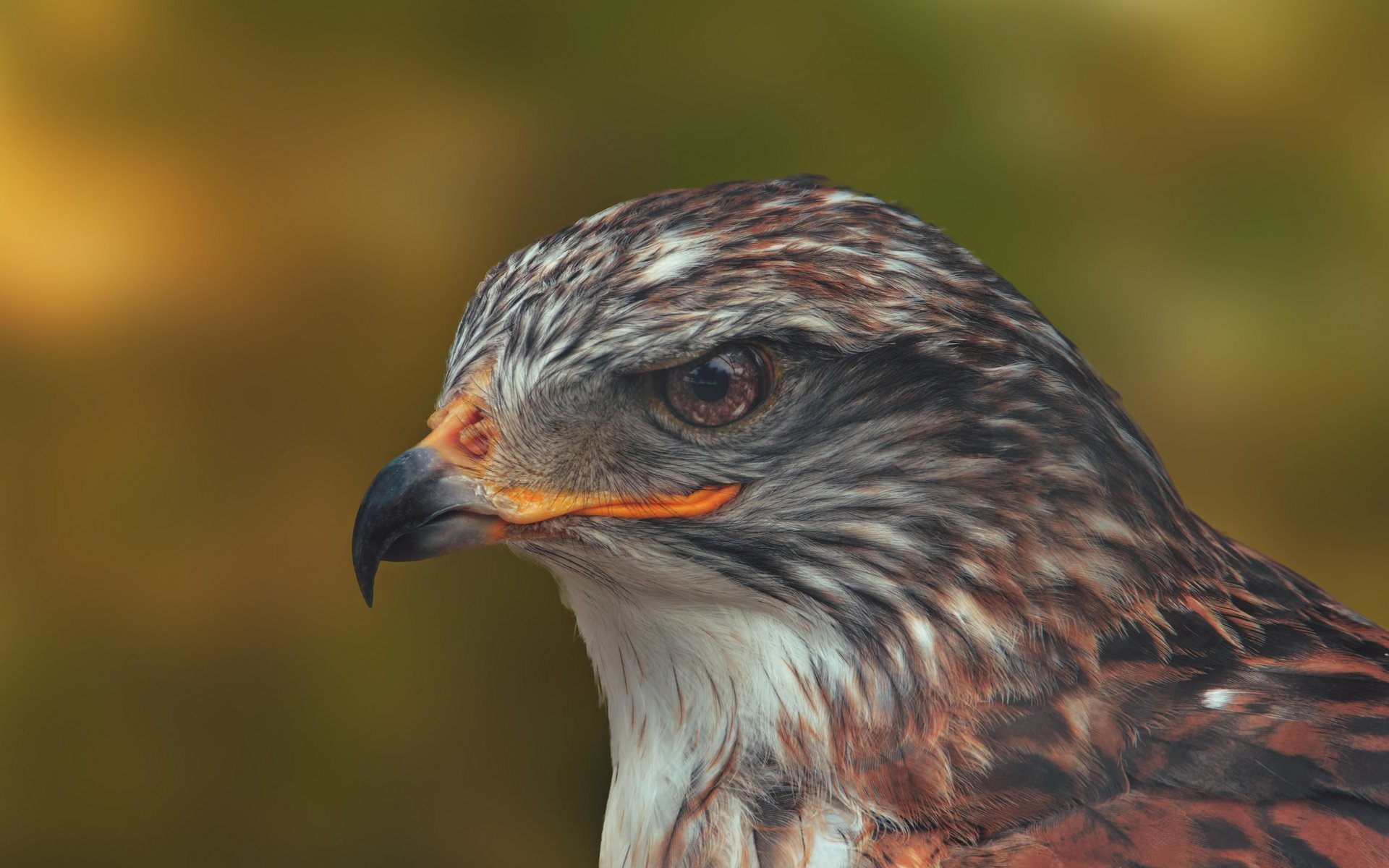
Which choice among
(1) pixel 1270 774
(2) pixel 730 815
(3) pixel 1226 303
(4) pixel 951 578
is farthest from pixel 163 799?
(3) pixel 1226 303

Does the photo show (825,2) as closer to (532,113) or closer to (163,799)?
(532,113)

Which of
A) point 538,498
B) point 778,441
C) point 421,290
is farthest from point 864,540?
point 421,290

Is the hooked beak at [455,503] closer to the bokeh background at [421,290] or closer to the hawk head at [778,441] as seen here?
the hawk head at [778,441]

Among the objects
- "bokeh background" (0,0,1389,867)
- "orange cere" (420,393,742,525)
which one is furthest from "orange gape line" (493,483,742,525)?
"bokeh background" (0,0,1389,867)

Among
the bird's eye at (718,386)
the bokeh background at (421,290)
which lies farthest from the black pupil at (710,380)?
the bokeh background at (421,290)

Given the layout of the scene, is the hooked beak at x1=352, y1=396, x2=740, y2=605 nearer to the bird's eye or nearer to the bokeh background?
the bird's eye

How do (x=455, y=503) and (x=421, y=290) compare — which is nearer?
(x=455, y=503)

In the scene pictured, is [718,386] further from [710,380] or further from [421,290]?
[421,290]
